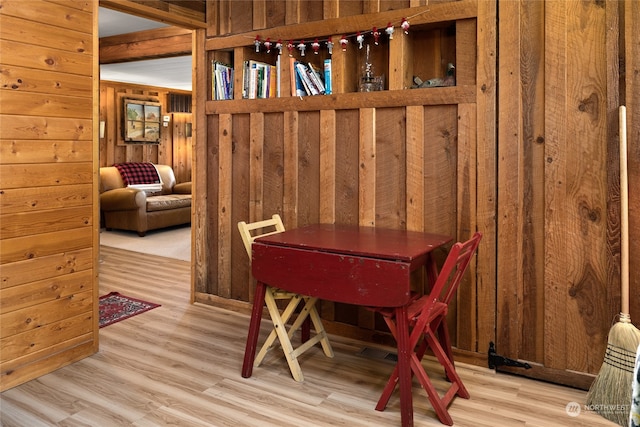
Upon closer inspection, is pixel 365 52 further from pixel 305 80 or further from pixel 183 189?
pixel 183 189

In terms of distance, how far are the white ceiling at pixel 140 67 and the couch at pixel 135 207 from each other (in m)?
1.43

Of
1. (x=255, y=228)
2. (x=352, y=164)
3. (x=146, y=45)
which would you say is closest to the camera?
(x=255, y=228)

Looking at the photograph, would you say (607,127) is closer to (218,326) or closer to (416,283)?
(416,283)

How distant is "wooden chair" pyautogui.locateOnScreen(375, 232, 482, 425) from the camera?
1811mm

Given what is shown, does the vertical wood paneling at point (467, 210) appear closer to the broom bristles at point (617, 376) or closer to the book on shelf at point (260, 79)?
the broom bristles at point (617, 376)

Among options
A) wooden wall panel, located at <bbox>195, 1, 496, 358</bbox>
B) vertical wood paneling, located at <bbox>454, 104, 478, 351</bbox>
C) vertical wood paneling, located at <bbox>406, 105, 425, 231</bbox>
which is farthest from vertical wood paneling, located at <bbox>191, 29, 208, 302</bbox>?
vertical wood paneling, located at <bbox>454, 104, 478, 351</bbox>

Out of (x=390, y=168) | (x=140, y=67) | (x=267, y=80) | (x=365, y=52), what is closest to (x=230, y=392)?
(x=390, y=168)

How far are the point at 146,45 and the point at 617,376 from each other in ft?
16.2

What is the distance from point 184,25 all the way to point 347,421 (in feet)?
9.05

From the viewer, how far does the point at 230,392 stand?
7.08 feet

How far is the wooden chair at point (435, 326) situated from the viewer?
1.81 metres

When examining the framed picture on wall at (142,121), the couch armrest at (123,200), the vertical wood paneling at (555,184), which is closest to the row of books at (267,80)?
the vertical wood paneling at (555,184)

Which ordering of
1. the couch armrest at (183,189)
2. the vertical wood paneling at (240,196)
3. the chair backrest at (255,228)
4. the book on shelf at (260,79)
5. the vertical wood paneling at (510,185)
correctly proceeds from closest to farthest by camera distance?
1. the vertical wood paneling at (510,185)
2. the chair backrest at (255,228)
3. the book on shelf at (260,79)
4. the vertical wood paneling at (240,196)
5. the couch armrest at (183,189)

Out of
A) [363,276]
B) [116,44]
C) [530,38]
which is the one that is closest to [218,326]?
[363,276]
